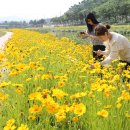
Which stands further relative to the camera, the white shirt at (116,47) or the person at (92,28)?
the person at (92,28)

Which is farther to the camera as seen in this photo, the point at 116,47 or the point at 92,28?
the point at 92,28

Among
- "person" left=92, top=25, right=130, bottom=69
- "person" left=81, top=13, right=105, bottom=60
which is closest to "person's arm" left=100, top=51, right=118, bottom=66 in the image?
"person" left=92, top=25, right=130, bottom=69

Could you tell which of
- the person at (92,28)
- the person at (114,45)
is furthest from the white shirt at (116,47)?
the person at (92,28)

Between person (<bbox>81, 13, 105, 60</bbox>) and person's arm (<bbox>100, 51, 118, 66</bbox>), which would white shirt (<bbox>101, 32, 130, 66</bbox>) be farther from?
person (<bbox>81, 13, 105, 60</bbox>)

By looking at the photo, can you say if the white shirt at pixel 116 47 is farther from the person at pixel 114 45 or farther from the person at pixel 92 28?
the person at pixel 92 28

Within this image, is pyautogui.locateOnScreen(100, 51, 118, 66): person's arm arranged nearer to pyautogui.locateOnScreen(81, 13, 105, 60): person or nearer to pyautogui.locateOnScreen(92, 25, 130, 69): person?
pyautogui.locateOnScreen(92, 25, 130, 69): person

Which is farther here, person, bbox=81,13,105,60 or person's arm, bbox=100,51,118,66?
person, bbox=81,13,105,60

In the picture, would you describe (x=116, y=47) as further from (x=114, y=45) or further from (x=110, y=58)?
(x=110, y=58)

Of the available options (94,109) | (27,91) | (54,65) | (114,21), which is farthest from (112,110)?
(114,21)

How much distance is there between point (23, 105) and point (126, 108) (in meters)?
1.18

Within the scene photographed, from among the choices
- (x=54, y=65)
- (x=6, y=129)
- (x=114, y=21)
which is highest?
(x=6, y=129)

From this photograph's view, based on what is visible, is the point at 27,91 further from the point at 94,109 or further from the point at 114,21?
the point at 114,21

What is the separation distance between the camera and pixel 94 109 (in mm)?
2973

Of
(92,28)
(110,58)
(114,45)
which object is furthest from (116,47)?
(92,28)
